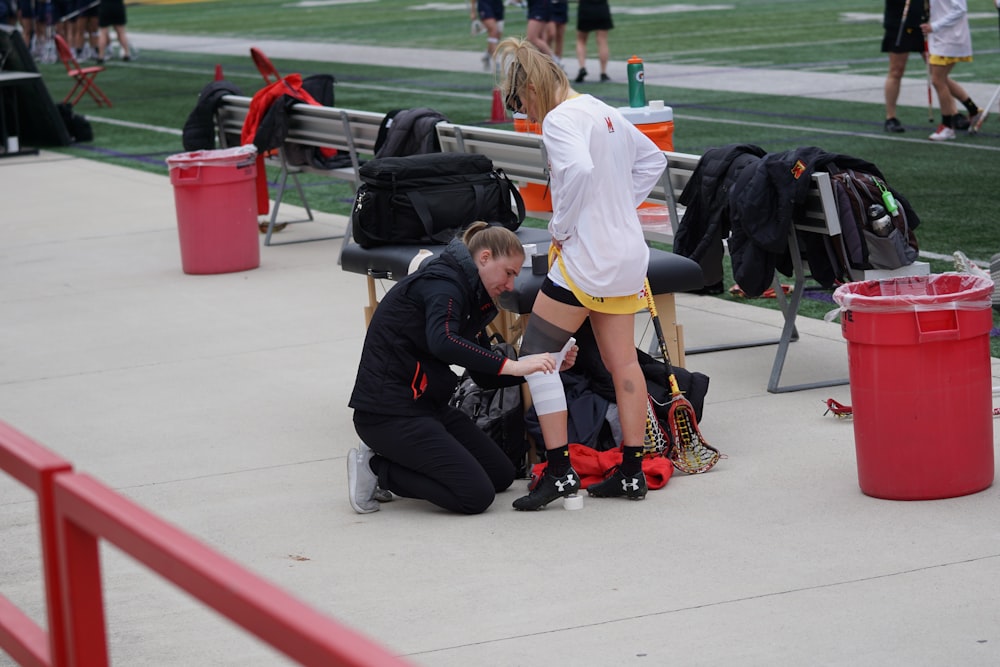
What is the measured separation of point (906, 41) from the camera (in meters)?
14.8

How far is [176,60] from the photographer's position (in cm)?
3150

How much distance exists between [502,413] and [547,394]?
22.1 inches

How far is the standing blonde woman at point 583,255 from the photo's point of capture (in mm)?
5672

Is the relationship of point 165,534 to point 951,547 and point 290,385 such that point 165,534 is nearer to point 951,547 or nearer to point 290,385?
point 951,547

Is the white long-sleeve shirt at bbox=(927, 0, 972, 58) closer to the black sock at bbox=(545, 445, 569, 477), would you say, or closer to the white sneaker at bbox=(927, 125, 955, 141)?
the white sneaker at bbox=(927, 125, 955, 141)

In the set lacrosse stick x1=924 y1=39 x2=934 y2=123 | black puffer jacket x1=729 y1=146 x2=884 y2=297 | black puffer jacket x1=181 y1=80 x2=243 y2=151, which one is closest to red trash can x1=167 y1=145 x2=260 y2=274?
black puffer jacket x1=181 y1=80 x2=243 y2=151

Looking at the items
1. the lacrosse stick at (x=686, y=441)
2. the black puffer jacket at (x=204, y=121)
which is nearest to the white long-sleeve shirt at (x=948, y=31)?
the black puffer jacket at (x=204, y=121)

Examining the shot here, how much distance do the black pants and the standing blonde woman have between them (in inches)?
8.8

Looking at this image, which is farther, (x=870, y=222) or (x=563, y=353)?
(x=870, y=222)

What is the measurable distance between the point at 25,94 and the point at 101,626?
18.1 m

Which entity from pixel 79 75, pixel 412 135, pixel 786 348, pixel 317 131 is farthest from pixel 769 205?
pixel 79 75

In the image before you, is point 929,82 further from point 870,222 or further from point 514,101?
point 514,101

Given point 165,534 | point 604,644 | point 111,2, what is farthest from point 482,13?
point 165,534

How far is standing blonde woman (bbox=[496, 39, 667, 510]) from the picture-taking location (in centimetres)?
567
